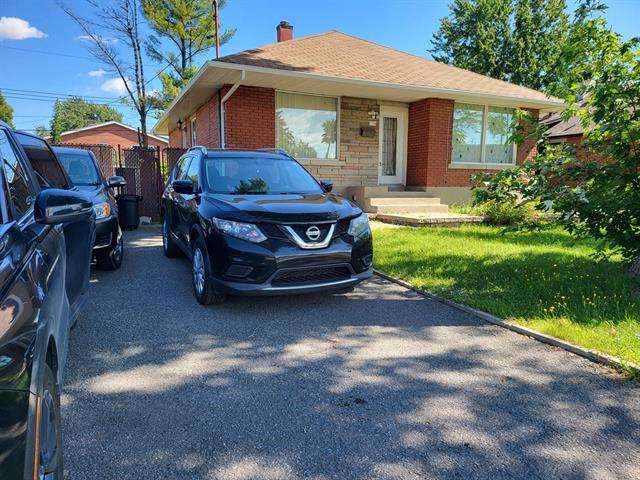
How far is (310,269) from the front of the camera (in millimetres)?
4383

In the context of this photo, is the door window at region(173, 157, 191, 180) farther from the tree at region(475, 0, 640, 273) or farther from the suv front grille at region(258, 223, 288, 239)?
the tree at region(475, 0, 640, 273)

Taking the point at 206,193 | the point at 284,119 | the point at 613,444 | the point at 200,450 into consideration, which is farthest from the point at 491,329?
the point at 284,119

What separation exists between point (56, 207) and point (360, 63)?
11.8 m

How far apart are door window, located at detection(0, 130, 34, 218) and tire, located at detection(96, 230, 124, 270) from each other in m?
3.56

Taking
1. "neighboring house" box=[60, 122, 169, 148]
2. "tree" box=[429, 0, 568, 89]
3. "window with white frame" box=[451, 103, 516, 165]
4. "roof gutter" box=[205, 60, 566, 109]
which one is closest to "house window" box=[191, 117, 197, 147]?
"roof gutter" box=[205, 60, 566, 109]

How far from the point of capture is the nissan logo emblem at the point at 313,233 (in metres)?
4.38

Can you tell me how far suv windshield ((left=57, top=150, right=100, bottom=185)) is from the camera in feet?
23.5

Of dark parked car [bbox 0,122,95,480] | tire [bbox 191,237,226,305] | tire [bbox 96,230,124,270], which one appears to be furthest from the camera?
tire [bbox 96,230,124,270]

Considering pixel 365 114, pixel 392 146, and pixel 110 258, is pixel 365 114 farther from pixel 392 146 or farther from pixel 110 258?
pixel 110 258

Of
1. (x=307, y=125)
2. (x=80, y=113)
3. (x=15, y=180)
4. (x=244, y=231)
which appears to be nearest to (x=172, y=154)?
(x=307, y=125)

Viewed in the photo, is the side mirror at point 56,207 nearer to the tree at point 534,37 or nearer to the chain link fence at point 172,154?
the chain link fence at point 172,154

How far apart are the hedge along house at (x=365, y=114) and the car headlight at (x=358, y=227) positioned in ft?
21.1

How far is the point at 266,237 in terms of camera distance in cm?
428

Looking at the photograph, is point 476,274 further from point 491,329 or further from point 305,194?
point 305,194
